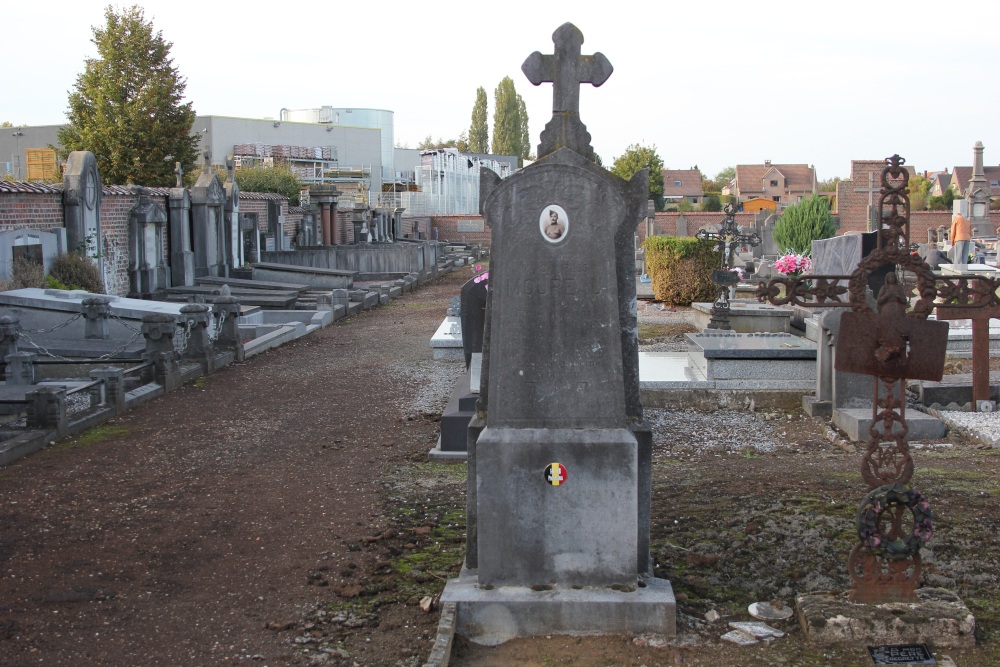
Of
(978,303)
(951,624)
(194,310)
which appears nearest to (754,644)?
(951,624)

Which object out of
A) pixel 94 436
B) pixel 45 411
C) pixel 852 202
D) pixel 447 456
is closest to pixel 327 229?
pixel 852 202

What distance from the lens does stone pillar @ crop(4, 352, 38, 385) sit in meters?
11.0

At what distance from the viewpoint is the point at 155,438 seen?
885 centimetres

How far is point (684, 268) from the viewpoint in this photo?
19.6 meters

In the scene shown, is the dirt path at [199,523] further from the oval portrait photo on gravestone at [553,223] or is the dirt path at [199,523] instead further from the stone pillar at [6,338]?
the stone pillar at [6,338]

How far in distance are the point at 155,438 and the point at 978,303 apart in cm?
687

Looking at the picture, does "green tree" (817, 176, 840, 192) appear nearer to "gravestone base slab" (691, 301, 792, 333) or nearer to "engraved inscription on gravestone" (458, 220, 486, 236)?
"engraved inscription on gravestone" (458, 220, 486, 236)

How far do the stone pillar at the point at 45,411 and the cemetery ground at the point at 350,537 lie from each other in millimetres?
237

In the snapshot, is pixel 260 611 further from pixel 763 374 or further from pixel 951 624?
pixel 763 374

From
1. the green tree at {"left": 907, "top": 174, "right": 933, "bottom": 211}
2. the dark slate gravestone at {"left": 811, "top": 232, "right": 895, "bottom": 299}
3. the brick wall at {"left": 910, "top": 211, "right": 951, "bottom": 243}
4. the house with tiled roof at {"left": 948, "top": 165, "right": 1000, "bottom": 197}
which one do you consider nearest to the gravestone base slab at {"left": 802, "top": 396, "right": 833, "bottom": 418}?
the dark slate gravestone at {"left": 811, "top": 232, "right": 895, "bottom": 299}

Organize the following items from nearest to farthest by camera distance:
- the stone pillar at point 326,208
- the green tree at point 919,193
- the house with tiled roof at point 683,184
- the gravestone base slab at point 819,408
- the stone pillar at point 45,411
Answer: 1. the stone pillar at point 45,411
2. the gravestone base slab at point 819,408
3. the stone pillar at point 326,208
4. the green tree at point 919,193
5. the house with tiled roof at point 683,184

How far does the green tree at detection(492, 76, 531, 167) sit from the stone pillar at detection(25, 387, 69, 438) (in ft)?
242

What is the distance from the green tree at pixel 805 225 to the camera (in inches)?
1134

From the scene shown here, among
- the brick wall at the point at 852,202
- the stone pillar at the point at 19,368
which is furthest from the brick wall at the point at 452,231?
the stone pillar at the point at 19,368
